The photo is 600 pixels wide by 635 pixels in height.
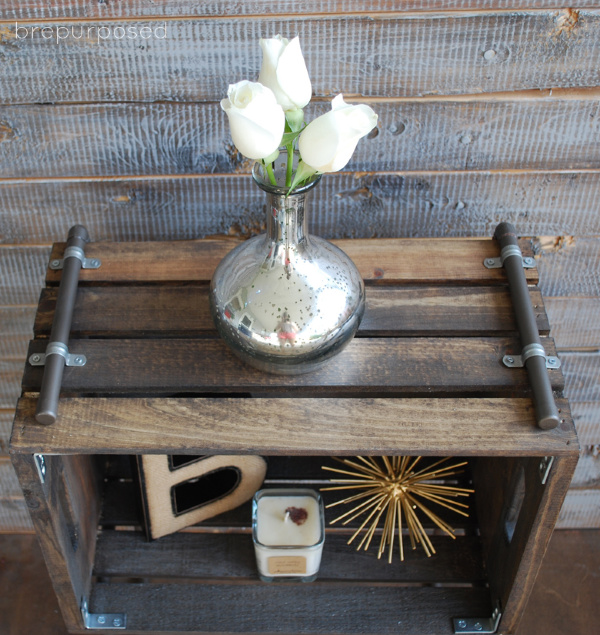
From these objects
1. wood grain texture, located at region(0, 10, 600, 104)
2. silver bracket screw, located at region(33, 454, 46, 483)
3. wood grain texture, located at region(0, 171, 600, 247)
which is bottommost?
silver bracket screw, located at region(33, 454, 46, 483)

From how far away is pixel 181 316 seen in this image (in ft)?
3.10

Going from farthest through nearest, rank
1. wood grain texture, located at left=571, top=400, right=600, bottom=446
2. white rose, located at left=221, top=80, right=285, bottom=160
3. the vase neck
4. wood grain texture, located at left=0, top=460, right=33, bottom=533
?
wood grain texture, located at left=0, top=460, right=33, bottom=533 < wood grain texture, located at left=571, top=400, right=600, bottom=446 < the vase neck < white rose, located at left=221, top=80, right=285, bottom=160

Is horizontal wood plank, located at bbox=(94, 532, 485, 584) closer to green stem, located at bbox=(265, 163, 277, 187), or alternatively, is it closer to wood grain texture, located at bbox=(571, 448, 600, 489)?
wood grain texture, located at bbox=(571, 448, 600, 489)

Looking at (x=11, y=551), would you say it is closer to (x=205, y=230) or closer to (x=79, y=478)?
(x=79, y=478)

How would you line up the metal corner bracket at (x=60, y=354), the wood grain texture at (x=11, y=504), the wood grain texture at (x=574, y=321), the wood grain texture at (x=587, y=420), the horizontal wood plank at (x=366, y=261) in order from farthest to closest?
the wood grain texture at (x=11, y=504), the wood grain texture at (x=587, y=420), the wood grain texture at (x=574, y=321), the horizontal wood plank at (x=366, y=261), the metal corner bracket at (x=60, y=354)

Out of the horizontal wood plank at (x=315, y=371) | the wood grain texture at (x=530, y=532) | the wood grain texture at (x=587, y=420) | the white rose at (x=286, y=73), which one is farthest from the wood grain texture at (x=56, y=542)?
the wood grain texture at (x=587, y=420)

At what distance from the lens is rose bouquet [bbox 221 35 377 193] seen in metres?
0.67

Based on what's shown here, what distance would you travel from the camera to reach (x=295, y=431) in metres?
0.81

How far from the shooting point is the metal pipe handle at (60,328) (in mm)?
817

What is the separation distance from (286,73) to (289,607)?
2.48 feet

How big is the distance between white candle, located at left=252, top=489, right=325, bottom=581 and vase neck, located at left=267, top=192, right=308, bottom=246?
456 millimetres

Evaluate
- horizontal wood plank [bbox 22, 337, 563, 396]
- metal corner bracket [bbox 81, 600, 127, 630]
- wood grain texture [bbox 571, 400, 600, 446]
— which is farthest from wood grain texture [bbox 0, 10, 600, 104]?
metal corner bracket [bbox 81, 600, 127, 630]

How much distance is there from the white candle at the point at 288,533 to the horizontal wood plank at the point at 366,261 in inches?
14.2

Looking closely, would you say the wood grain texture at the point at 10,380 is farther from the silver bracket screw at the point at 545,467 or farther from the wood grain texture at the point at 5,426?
the silver bracket screw at the point at 545,467
